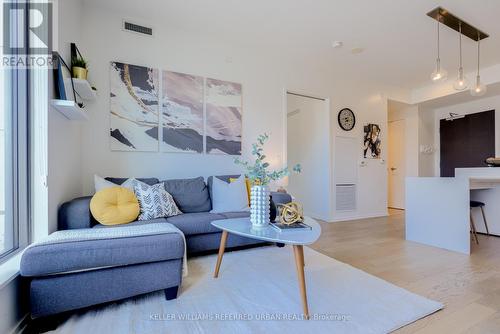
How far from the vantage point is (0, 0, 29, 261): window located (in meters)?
1.48

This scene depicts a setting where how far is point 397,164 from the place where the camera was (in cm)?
574

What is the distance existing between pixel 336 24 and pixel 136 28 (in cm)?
243

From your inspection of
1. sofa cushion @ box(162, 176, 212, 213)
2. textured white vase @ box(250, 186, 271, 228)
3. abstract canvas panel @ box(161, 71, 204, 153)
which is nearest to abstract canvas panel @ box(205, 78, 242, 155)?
abstract canvas panel @ box(161, 71, 204, 153)

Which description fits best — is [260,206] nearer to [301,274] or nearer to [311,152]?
[301,274]

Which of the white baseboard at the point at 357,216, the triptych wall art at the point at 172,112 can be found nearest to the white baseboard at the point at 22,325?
the triptych wall art at the point at 172,112

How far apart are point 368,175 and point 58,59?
4809 millimetres

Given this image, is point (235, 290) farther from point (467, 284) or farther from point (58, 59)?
point (58, 59)

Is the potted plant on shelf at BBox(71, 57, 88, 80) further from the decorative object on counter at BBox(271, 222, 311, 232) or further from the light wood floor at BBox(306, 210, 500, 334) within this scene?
the light wood floor at BBox(306, 210, 500, 334)

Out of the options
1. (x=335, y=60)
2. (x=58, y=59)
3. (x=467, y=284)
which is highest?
(x=335, y=60)

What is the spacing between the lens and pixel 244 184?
2932 millimetres

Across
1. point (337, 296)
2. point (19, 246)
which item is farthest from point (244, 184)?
point (19, 246)

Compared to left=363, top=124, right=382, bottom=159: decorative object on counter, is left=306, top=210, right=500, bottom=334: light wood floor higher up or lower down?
lower down

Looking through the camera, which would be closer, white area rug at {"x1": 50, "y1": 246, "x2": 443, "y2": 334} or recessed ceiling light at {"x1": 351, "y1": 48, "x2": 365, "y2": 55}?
white area rug at {"x1": 50, "y1": 246, "x2": 443, "y2": 334}

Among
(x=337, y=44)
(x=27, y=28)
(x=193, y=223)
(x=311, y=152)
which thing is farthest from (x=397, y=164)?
(x=27, y=28)
